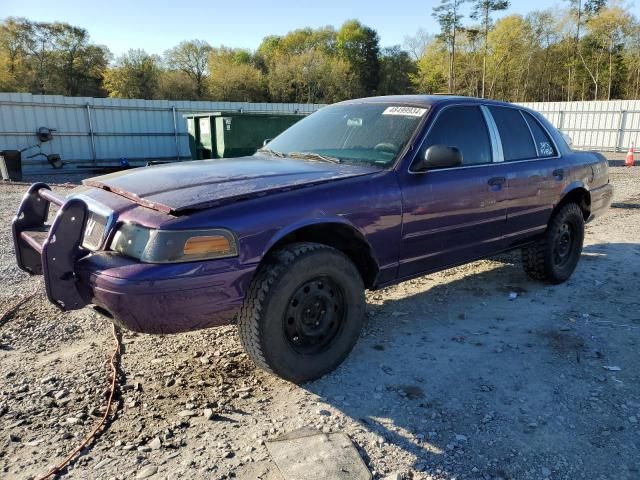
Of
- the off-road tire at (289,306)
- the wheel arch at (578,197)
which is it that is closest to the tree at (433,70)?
the wheel arch at (578,197)

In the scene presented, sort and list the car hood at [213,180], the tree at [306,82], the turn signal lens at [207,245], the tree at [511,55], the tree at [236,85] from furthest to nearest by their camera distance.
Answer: the tree at [306,82], the tree at [511,55], the tree at [236,85], the car hood at [213,180], the turn signal lens at [207,245]

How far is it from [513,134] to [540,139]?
463 mm

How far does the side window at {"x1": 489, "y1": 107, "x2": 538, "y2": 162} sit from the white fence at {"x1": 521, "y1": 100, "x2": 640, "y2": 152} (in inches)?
785

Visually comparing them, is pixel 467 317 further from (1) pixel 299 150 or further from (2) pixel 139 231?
(2) pixel 139 231

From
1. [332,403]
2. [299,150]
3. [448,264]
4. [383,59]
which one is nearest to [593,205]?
[448,264]

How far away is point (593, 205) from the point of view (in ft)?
17.5

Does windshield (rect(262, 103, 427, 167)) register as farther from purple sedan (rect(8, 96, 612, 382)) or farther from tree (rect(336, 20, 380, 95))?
tree (rect(336, 20, 380, 95))

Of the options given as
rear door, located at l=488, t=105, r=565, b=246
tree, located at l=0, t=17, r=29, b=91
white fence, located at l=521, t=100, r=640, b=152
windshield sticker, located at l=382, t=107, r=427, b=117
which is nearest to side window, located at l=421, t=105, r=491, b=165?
windshield sticker, located at l=382, t=107, r=427, b=117

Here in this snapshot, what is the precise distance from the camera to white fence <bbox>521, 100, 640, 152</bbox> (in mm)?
21156

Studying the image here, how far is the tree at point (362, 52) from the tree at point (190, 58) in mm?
19505

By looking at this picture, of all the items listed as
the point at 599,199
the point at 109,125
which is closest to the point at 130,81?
the point at 109,125

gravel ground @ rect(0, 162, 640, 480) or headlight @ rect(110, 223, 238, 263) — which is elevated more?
headlight @ rect(110, 223, 238, 263)

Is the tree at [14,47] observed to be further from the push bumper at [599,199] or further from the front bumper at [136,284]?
the front bumper at [136,284]

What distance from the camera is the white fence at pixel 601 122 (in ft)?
69.4
